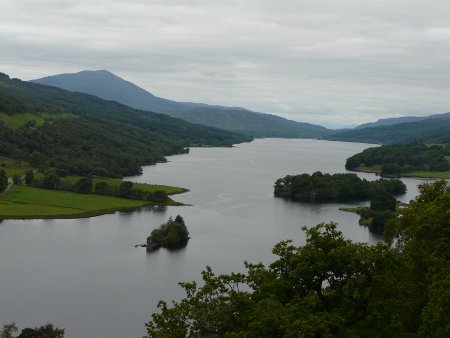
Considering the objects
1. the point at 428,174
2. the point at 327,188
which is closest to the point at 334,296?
the point at 327,188

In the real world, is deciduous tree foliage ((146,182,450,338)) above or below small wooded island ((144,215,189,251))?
above

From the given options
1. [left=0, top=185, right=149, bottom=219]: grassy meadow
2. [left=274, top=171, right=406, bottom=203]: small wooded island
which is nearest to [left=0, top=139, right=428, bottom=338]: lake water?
[left=0, top=185, right=149, bottom=219]: grassy meadow

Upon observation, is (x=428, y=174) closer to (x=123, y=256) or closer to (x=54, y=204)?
(x=54, y=204)

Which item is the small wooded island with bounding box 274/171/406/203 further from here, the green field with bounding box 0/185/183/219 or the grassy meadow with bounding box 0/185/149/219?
the grassy meadow with bounding box 0/185/149/219

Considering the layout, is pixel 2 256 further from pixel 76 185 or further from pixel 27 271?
pixel 76 185

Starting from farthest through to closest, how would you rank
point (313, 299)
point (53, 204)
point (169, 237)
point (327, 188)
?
point (327, 188), point (53, 204), point (169, 237), point (313, 299)

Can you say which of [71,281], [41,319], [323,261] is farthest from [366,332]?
[71,281]

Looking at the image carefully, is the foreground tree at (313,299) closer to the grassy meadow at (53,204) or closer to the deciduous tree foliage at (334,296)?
the deciduous tree foliage at (334,296)
